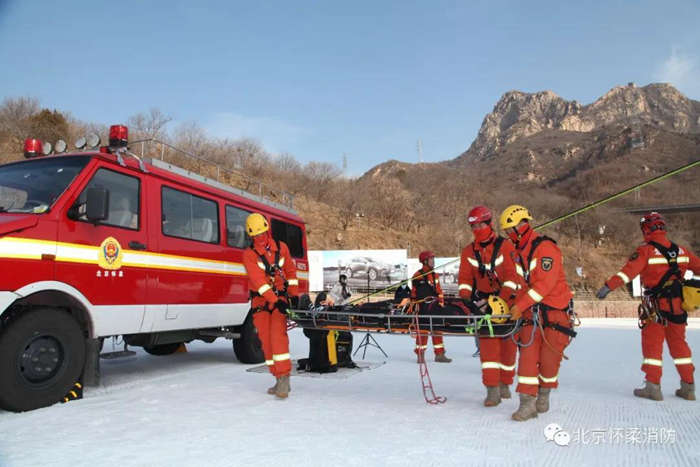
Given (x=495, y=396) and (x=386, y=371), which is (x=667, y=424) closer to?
(x=495, y=396)

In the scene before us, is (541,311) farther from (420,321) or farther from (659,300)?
(659,300)

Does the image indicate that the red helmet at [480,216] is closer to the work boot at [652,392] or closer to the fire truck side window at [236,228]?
the work boot at [652,392]

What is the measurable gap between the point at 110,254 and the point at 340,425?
3020mm

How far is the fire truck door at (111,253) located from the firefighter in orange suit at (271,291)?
126 centimetres

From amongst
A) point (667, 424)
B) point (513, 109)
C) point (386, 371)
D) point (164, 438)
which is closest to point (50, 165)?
point (164, 438)

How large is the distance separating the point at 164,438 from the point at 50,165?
3.28 m

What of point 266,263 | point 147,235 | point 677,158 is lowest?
point 266,263

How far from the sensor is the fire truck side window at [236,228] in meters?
7.73

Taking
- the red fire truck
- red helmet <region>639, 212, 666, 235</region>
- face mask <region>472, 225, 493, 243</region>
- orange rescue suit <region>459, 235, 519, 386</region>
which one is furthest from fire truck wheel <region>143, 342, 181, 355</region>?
red helmet <region>639, 212, 666, 235</region>

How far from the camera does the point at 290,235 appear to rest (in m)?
9.70

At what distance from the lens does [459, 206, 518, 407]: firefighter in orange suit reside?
5.27 meters

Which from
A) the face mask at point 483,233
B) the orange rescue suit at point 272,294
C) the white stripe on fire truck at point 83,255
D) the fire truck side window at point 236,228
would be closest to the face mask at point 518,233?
the face mask at point 483,233

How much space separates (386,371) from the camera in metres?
7.66

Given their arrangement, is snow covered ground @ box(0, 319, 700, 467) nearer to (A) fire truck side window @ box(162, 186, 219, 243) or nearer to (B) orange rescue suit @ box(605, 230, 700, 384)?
(B) orange rescue suit @ box(605, 230, 700, 384)
